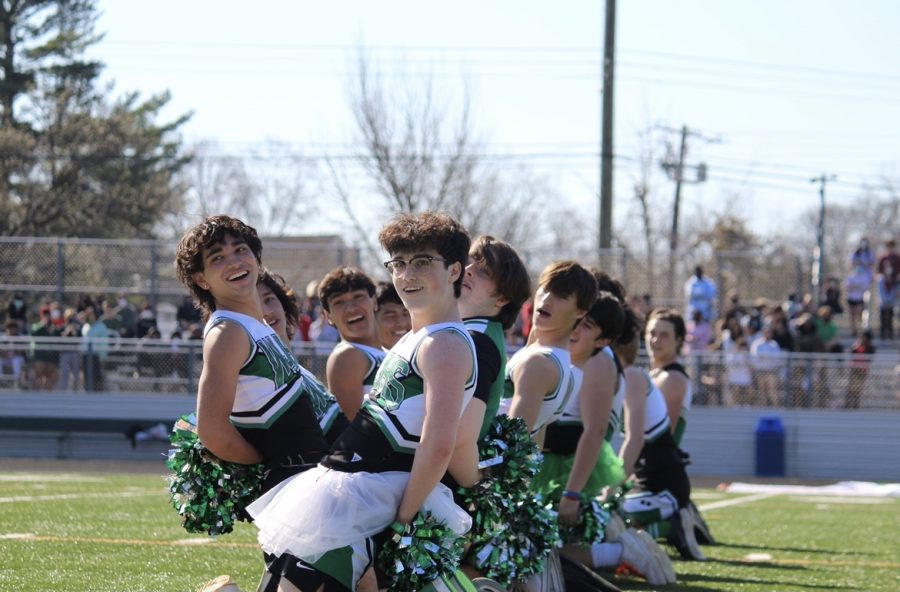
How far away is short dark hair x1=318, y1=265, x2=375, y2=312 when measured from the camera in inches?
292

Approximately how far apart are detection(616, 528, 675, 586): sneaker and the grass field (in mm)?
86

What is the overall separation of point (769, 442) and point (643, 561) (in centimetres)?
1438

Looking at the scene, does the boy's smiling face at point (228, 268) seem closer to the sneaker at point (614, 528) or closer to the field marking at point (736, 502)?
the sneaker at point (614, 528)

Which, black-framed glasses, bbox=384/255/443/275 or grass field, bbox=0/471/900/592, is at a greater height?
black-framed glasses, bbox=384/255/443/275

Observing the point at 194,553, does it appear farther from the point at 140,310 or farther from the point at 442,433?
the point at 140,310

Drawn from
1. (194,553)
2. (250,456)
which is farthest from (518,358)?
(194,553)

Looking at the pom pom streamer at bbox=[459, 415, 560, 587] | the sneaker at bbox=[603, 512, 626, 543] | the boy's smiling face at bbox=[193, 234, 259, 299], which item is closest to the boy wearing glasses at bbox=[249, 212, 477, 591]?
the pom pom streamer at bbox=[459, 415, 560, 587]

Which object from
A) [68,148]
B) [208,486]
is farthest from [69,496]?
[68,148]

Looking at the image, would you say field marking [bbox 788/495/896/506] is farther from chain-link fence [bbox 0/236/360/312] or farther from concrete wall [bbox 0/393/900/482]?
chain-link fence [bbox 0/236/360/312]

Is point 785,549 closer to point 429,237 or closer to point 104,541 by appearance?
point 104,541

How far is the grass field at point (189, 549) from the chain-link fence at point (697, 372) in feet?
24.7

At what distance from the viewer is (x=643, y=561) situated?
26.0 ft

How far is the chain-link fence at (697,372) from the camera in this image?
21828mm

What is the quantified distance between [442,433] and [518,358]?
7.16 feet
